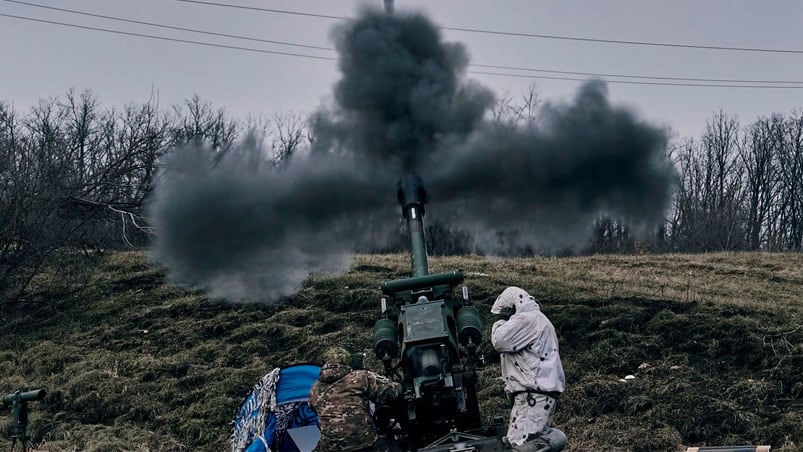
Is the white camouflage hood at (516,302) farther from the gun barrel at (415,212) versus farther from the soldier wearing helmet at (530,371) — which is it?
the gun barrel at (415,212)

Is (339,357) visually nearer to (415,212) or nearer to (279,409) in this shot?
(279,409)

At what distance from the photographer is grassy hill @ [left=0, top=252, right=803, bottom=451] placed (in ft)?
40.2

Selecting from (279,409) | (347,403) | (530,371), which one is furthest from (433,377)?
(279,409)

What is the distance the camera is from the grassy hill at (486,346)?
1227cm

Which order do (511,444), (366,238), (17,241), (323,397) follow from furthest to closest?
(17,241) → (366,238) → (323,397) → (511,444)

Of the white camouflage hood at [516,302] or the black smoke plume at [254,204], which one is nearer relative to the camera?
→ the white camouflage hood at [516,302]

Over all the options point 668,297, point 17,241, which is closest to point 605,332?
point 668,297

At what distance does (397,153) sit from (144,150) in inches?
685

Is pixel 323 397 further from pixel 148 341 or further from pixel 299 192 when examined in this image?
pixel 148 341

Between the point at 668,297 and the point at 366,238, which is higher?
the point at 366,238

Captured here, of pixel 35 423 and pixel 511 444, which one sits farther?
pixel 35 423

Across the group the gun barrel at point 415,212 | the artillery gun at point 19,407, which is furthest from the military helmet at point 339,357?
the artillery gun at point 19,407

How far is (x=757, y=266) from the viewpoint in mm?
22219

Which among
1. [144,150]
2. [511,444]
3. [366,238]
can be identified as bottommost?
[511,444]
